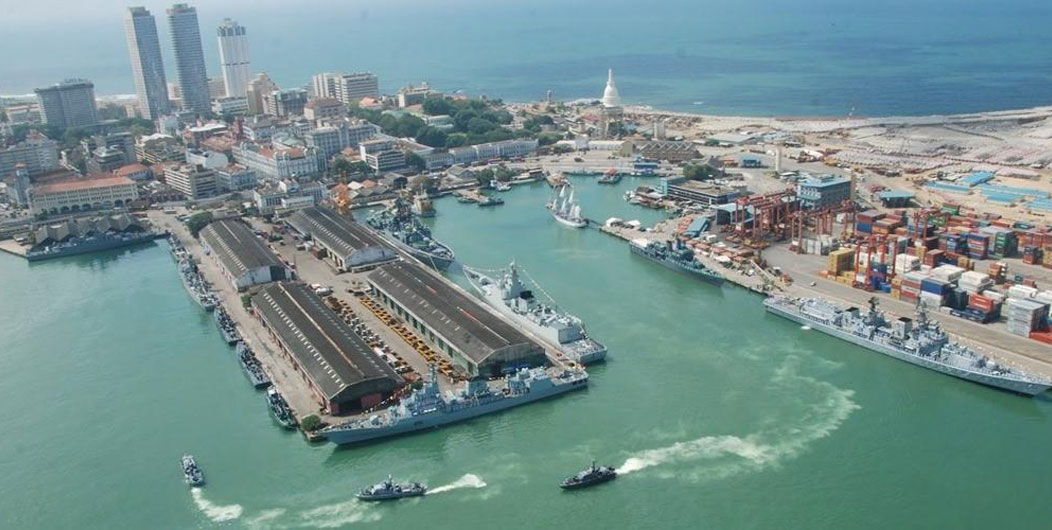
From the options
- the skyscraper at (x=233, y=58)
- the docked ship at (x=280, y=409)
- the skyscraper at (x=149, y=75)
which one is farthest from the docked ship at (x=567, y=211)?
the skyscraper at (x=233, y=58)

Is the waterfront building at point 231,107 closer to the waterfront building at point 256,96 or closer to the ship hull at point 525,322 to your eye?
the waterfront building at point 256,96

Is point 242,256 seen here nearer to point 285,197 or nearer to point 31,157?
point 285,197

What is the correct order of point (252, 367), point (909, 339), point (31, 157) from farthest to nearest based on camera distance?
point (31, 157)
point (252, 367)
point (909, 339)

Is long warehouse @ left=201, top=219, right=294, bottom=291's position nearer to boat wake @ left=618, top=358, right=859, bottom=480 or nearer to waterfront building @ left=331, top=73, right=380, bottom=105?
boat wake @ left=618, top=358, right=859, bottom=480

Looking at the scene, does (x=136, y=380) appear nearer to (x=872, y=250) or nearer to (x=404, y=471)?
(x=404, y=471)

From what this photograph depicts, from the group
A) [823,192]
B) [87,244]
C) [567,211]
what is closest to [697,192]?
[823,192]

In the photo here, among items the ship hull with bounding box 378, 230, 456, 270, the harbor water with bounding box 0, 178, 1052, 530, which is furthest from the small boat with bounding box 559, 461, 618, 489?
the ship hull with bounding box 378, 230, 456, 270
